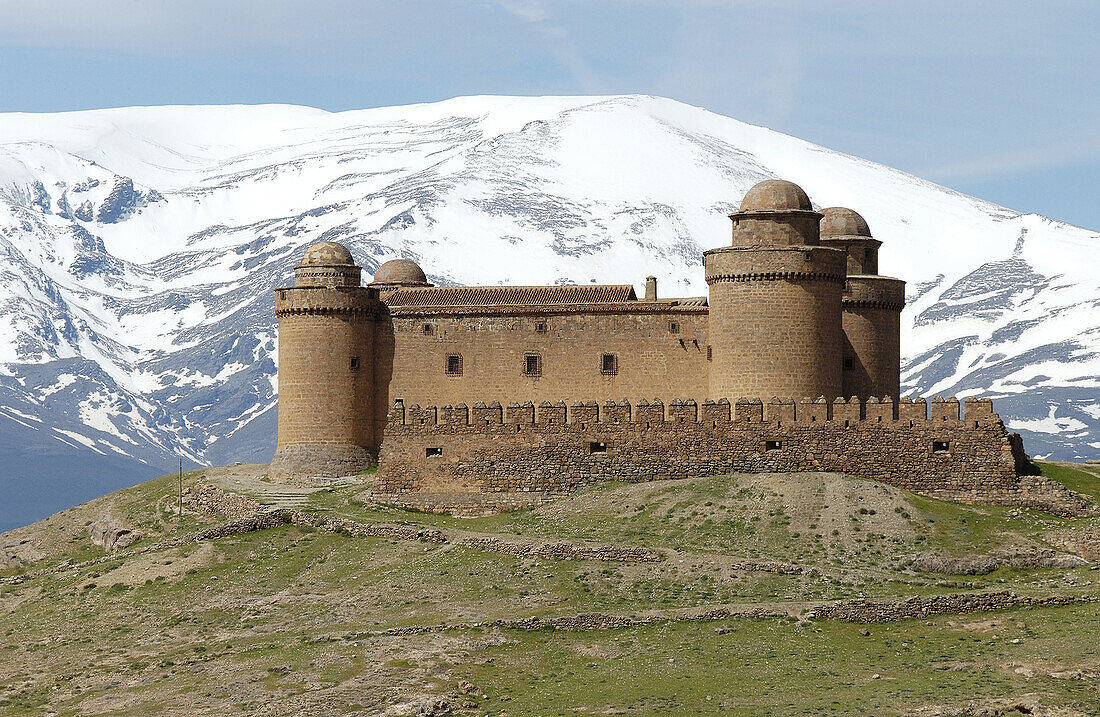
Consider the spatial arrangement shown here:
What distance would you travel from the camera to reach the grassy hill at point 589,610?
36.2m

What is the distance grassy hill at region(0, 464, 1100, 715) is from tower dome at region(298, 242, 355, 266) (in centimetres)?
1249

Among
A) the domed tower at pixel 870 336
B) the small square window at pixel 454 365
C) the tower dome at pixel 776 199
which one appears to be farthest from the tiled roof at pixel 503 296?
the domed tower at pixel 870 336

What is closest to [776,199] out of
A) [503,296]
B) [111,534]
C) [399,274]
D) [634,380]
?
[634,380]

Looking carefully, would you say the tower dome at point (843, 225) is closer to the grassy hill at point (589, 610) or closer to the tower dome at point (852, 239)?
the tower dome at point (852, 239)

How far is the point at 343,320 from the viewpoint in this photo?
6650 centimetres

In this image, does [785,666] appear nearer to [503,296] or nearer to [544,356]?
[544,356]

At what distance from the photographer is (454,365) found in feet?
221

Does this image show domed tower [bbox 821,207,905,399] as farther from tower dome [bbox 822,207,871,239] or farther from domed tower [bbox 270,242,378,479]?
domed tower [bbox 270,242,378,479]

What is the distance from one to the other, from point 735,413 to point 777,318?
5293mm

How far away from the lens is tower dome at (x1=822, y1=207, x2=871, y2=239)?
68.1 meters

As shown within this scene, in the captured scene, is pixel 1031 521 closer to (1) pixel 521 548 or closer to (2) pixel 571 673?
(1) pixel 521 548

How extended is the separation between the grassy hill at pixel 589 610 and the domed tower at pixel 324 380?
6.67 m

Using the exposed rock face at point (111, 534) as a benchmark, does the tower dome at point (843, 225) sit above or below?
above

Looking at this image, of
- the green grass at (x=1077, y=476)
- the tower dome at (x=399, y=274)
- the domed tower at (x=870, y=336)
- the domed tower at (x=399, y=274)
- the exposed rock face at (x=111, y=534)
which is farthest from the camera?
the tower dome at (x=399, y=274)
